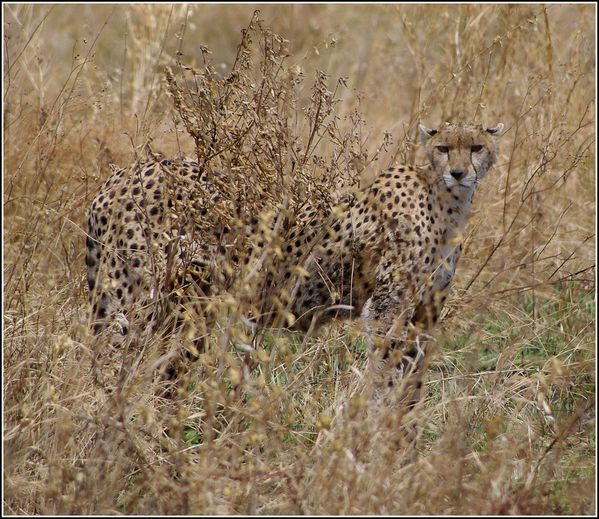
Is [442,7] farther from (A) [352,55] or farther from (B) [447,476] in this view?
(B) [447,476]

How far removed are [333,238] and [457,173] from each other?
609mm

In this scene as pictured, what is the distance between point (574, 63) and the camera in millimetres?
5824

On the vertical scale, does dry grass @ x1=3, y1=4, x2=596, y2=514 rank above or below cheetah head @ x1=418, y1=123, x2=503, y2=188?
below

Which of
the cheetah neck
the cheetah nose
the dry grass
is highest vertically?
the cheetah nose

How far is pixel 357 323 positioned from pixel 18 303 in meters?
1.25

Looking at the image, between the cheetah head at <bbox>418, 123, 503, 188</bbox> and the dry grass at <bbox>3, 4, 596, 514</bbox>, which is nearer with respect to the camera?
the dry grass at <bbox>3, 4, 596, 514</bbox>

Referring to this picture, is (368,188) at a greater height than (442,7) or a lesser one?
lesser

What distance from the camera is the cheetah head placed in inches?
159

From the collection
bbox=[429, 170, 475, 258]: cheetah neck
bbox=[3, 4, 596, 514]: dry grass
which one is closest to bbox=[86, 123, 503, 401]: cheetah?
bbox=[429, 170, 475, 258]: cheetah neck

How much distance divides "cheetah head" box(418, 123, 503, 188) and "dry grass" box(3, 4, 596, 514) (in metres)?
0.26

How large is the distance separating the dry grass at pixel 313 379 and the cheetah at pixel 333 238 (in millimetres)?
144

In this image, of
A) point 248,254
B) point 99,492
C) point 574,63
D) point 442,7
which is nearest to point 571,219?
point 574,63

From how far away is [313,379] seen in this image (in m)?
3.88

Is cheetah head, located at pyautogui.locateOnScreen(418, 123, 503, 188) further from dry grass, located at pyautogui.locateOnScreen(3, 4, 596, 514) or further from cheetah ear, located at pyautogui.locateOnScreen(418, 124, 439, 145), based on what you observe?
dry grass, located at pyautogui.locateOnScreen(3, 4, 596, 514)
